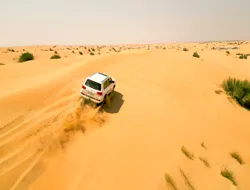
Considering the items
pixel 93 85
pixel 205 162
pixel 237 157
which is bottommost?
pixel 237 157

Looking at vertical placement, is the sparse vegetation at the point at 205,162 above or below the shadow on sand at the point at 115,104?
below

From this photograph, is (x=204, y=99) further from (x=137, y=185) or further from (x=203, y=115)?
(x=137, y=185)

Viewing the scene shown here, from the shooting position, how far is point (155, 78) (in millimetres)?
17266

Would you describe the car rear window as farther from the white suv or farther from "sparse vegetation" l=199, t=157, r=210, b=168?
"sparse vegetation" l=199, t=157, r=210, b=168

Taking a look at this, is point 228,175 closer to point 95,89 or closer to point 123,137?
point 123,137

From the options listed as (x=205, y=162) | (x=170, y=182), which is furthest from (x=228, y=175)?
(x=170, y=182)

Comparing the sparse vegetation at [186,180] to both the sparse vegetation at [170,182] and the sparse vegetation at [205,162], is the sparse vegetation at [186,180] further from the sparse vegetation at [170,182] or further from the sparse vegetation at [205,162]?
the sparse vegetation at [205,162]

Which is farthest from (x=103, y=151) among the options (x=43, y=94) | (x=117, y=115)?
(x=43, y=94)

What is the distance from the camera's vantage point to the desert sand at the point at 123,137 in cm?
731

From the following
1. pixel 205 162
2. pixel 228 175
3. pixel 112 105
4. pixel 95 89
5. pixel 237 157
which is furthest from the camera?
pixel 112 105

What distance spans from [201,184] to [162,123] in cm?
358

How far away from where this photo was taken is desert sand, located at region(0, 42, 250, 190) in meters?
7.31

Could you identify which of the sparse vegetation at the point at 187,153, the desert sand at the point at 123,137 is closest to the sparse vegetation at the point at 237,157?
the desert sand at the point at 123,137

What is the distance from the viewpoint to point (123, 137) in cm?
938
